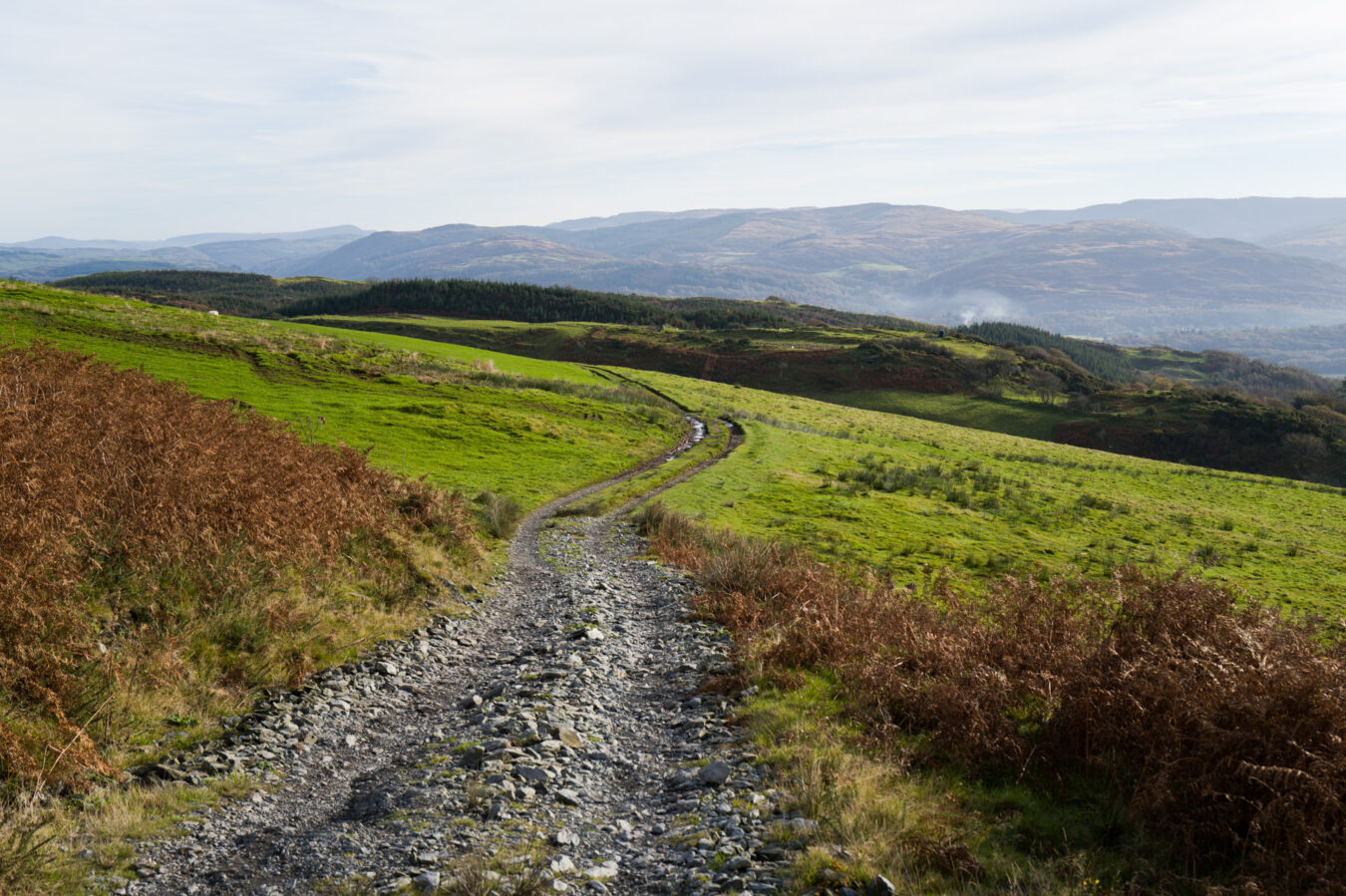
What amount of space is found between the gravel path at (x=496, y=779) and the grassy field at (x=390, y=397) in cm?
1804

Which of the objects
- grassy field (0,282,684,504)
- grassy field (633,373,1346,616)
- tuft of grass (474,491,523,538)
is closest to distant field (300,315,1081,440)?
grassy field (633,373,1346,616)

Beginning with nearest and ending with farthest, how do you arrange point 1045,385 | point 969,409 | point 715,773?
point 715,773 → point 969,409 → point 1045,385

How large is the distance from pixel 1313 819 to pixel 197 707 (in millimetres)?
12107

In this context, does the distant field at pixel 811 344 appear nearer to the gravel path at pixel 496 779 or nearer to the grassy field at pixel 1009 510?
the grassy field at pixel 1009 510

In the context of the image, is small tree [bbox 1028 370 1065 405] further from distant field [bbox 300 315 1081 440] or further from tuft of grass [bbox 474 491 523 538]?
tuft of grass [bbox 474 491 523 538]

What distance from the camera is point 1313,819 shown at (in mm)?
5527

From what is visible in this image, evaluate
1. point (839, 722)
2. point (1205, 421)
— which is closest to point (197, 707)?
point (839, 722)

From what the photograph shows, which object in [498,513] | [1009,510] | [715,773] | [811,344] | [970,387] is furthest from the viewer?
[811,344]

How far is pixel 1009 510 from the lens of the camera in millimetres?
38625

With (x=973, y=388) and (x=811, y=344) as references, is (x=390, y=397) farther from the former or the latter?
(x=811, y=344)

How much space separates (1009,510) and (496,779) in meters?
36.8

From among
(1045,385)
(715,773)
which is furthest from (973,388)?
(715,773)

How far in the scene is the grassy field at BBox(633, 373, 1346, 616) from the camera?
27.8 meters

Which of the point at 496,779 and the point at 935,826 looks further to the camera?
the point at 496,779
